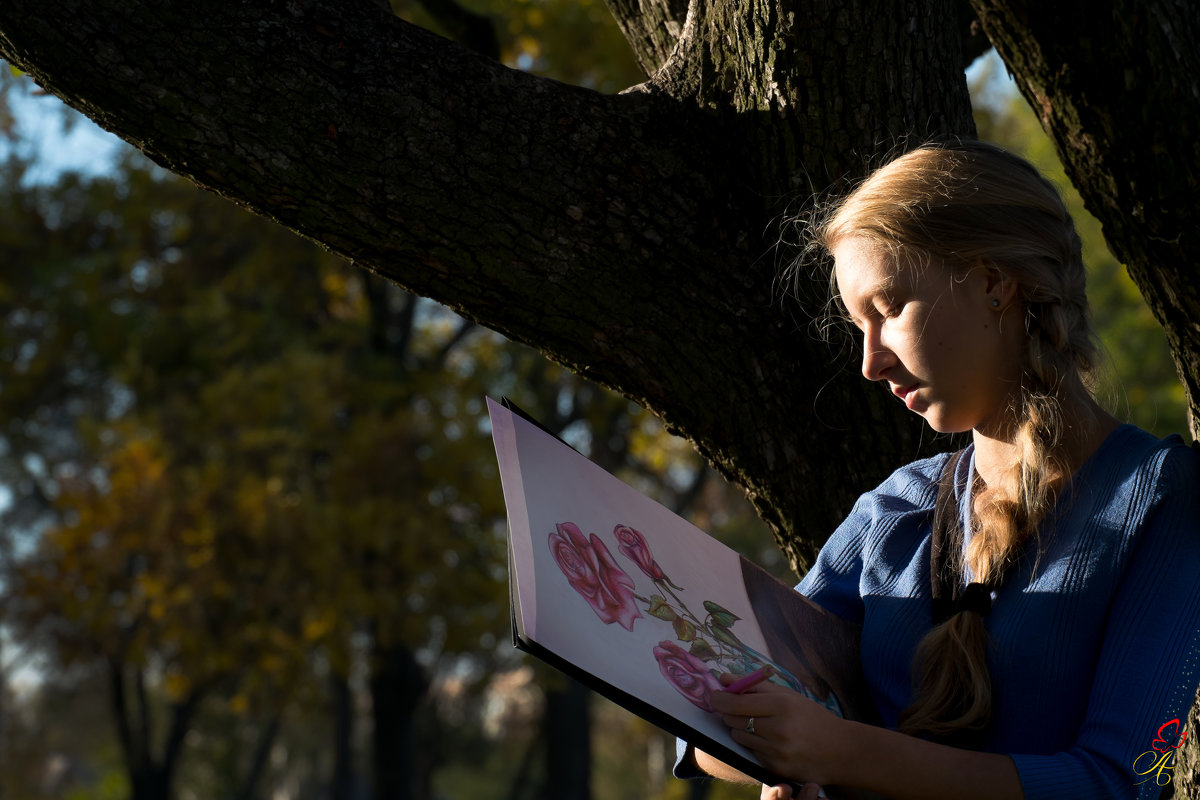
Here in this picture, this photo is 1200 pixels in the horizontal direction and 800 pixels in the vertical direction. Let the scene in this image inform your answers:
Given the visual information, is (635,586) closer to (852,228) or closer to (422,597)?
(852,228)

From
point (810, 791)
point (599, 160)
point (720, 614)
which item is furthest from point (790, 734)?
point (599, 160)

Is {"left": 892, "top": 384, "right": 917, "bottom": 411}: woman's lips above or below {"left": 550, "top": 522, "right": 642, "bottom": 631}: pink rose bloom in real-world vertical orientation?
above

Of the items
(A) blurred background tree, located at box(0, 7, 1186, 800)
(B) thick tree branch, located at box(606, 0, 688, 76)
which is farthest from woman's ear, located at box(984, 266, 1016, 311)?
(A) blurred background tree, located at box(0, 7, 1186, 800)

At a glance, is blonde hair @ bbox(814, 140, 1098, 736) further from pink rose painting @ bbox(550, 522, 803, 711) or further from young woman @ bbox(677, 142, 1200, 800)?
pink rose painting @ bbox(550, 522, 803, 711)

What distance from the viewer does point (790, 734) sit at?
1418 millimetres

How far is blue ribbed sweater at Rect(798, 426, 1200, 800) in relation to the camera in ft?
4.71

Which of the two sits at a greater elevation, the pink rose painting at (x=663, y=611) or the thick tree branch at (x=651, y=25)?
the thick tree branch at (x=651, y=25)

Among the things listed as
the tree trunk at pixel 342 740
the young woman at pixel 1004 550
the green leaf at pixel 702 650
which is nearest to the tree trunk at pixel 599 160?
the young woman at pixel 1004 550

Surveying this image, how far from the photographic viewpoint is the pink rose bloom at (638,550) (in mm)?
1697

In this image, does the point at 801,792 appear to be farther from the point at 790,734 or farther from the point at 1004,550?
the point at 1004,550

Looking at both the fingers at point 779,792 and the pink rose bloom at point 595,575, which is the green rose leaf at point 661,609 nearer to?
the pink rose bloom at point 595,575

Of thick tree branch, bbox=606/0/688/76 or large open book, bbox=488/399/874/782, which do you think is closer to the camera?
large open book, bbox=488/399/874/782

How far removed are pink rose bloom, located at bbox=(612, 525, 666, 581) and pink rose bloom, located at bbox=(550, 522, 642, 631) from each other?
0.06m

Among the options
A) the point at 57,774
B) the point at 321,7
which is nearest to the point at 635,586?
the point at 321,7
